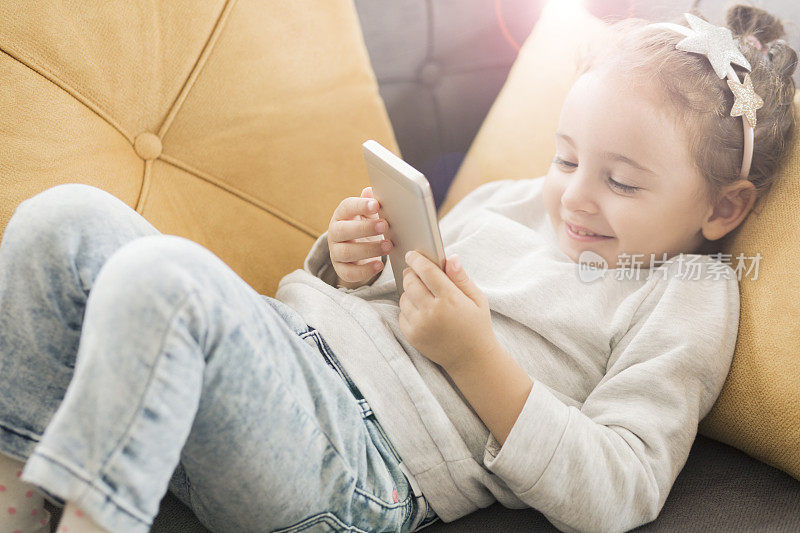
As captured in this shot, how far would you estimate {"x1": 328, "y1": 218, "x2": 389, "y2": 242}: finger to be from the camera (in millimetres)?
704

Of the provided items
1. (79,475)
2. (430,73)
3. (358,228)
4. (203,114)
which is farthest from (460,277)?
(430,73)

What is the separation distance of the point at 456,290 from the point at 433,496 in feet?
0.67

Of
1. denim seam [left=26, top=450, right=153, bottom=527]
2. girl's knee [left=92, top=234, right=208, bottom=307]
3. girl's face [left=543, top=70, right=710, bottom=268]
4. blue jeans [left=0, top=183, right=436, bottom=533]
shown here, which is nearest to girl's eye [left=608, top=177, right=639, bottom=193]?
girl's face [left=543, top=70, right=710, bottom=268]

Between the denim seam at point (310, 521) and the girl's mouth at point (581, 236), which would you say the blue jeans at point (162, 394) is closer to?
the denim seam at point (310, 521)

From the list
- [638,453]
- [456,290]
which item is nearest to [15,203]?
[456,290]

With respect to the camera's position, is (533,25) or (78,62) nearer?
(78,62)

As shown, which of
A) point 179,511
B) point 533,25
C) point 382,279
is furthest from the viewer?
point 533,25

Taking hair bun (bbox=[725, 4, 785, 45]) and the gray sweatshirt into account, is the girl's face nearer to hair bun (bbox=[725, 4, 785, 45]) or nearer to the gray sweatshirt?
the gray sweatshirt

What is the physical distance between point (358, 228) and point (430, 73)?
0.53 meters

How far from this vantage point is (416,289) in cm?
64

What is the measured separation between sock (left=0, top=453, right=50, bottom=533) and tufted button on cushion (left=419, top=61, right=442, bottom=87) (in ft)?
2.84

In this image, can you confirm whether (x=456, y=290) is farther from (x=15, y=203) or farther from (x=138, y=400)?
(x=15, y=203)

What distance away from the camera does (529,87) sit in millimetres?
1039

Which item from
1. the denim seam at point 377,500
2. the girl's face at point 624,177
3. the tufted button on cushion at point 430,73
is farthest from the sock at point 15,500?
the tufted button on cushion at point 430,73
